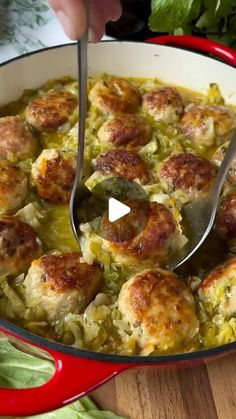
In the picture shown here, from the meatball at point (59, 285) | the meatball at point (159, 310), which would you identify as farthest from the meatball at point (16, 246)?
the meatball at point (159, 310)

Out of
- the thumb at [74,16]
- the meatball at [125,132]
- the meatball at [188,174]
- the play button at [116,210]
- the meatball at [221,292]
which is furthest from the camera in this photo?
the meatball at [125,132]

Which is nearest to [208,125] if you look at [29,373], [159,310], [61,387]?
[159,310]

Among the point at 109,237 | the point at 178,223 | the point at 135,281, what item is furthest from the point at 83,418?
the point at 178,223

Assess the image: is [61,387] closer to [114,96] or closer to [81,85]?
[81,85]

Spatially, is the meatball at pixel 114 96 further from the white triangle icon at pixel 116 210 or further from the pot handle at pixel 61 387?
the pot handle at pixel 61 387

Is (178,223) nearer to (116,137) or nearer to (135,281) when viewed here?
(135,281)

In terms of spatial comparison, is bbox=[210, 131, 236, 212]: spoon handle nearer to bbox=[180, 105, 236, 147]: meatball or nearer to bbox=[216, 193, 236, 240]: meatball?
bbox=[216, 193, 236, 240]: meatball
